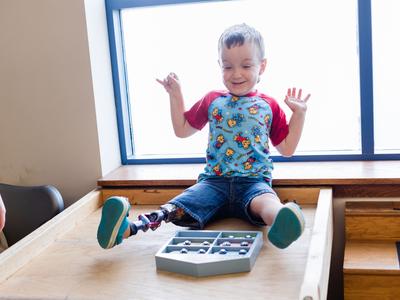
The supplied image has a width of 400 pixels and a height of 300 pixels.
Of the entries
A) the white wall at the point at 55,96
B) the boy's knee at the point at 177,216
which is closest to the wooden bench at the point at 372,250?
the boy's knee at the point at 177,216

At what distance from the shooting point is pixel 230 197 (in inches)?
65.6

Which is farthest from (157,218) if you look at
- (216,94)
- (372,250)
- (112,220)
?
(372,250)

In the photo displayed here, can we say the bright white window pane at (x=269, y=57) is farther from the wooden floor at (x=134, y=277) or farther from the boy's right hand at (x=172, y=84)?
the wooden floor at (x=134, y=277)

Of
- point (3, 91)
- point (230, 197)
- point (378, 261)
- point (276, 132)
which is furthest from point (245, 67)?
point (3, 91)

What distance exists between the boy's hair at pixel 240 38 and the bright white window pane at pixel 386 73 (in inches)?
20.5

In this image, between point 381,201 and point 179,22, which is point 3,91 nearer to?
point 179,22

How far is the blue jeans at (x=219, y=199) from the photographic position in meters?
1.59

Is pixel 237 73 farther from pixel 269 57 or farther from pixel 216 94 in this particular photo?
pixel 269 57

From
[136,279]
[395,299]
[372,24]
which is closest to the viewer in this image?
[136,279]

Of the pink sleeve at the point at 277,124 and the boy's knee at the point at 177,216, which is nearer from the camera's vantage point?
the boy's knee at the point at 177,216

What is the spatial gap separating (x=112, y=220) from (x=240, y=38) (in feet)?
2.11

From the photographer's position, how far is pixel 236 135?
169 centimetres

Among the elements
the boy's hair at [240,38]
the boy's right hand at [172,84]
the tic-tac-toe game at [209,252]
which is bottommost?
the tic-tac-toe game at [209,252]

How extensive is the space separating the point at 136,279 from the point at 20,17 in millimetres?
1105
